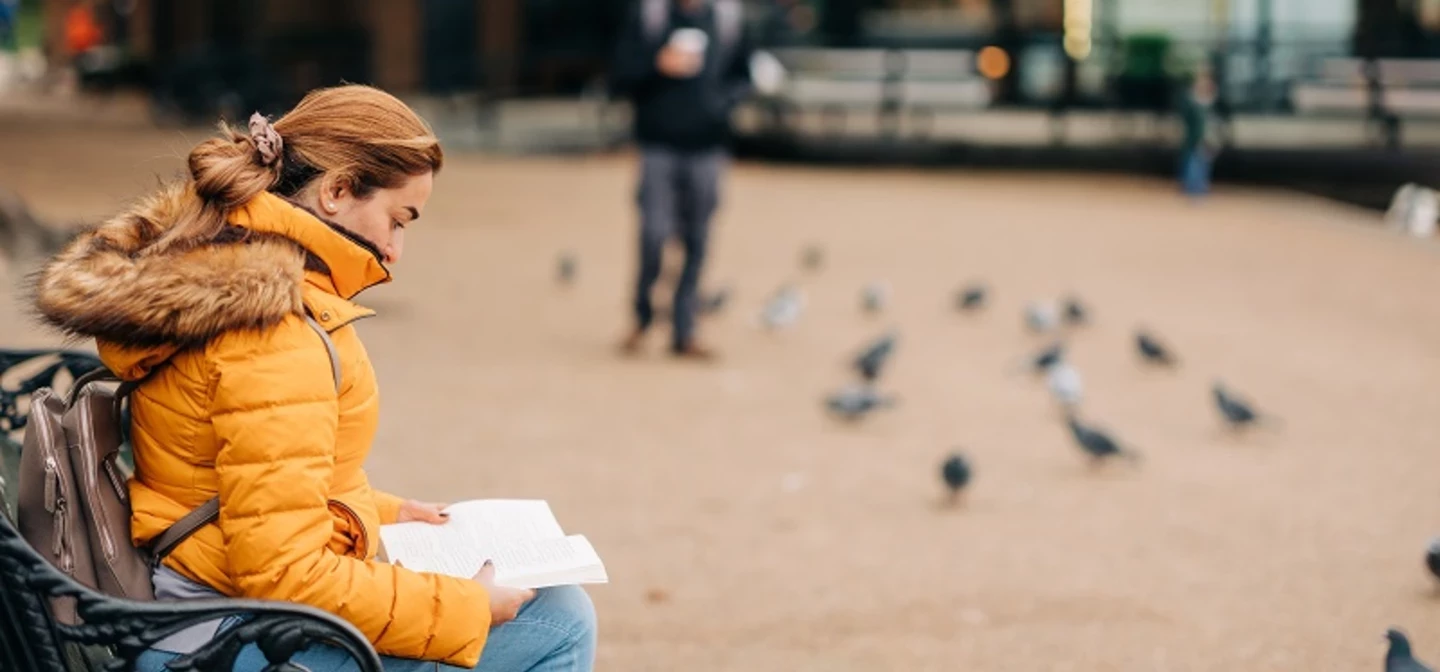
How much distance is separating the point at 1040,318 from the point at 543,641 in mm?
7875

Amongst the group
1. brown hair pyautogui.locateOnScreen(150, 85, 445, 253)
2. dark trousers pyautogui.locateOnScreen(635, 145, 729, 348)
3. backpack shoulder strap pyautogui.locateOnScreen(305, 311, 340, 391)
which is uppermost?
brown hair pyautogui.locateOnScreen(150, 85, 445, 253)

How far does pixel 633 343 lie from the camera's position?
968 centimetres

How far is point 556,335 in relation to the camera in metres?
10.4

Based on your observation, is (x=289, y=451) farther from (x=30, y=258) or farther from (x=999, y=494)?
(x=30, y=258)

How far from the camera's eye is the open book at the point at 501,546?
2877mm

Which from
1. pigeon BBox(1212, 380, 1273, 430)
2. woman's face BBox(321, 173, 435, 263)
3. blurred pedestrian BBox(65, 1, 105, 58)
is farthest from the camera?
blurred pedestrian BBox(65, 1, 105, 58)

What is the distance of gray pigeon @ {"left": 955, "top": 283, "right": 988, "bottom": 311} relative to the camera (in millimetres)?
11320

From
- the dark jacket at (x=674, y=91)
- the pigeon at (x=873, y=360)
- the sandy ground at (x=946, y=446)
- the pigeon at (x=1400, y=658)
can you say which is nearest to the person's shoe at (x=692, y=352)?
the sandy ground at (x=946, y=446)

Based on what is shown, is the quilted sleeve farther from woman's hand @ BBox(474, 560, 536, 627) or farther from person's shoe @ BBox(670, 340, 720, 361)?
person's shoe @ BBox(670, 340, 720, 361)

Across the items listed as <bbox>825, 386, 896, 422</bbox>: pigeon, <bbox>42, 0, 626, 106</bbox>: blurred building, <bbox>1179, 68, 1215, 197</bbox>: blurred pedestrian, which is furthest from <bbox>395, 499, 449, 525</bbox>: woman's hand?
<bbox>42, 0, 626, 106</bbox>: blurred building

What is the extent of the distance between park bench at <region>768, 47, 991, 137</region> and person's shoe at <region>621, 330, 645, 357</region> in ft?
42.1

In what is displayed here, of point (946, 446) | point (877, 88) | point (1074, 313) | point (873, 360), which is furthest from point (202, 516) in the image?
point (877, 88)

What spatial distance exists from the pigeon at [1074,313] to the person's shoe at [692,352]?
8.44 ft

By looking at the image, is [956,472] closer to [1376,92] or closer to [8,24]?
[1376,92]
